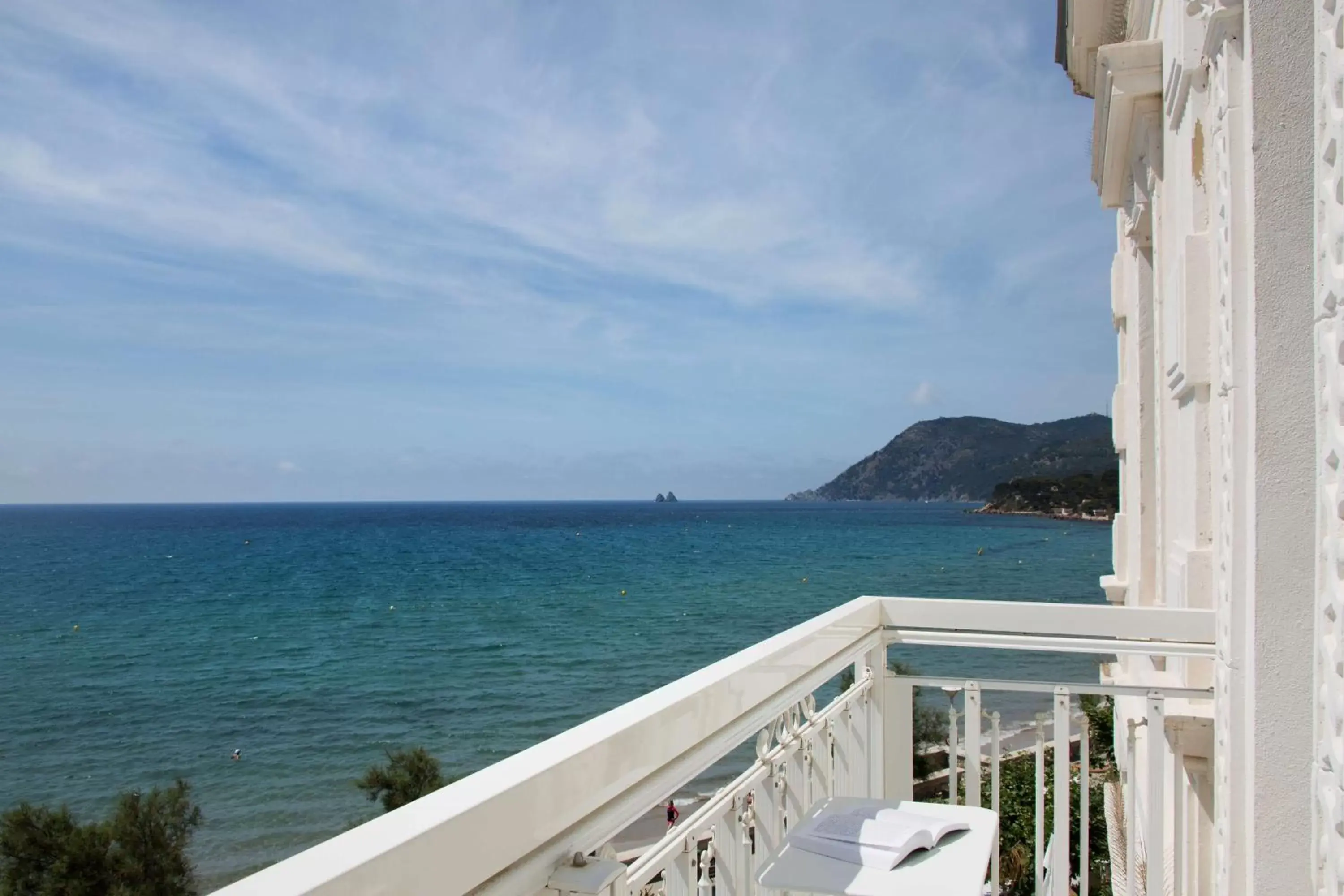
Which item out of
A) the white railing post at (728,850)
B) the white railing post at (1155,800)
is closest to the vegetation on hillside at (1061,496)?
the white railing post at (1155,800)

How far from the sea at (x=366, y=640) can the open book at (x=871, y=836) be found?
1.31 meters

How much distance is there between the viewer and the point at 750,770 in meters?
1.89

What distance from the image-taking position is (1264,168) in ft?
6.57

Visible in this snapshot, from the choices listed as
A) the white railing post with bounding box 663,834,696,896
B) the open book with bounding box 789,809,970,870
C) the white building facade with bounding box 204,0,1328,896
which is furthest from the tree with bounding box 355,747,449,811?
the white railing post with bounding box 663,834,696,896

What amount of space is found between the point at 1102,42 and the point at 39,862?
22.3 metres

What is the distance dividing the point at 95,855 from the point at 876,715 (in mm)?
21407

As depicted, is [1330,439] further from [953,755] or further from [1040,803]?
[1040,803]

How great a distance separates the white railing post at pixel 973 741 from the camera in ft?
9.55

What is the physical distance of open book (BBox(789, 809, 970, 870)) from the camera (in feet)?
5.95

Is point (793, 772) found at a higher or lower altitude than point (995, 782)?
higher

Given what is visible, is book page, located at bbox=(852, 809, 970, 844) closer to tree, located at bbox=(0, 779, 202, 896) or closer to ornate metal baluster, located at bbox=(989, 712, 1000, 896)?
ornate metal baluster, located at bbox=(989, 712, 1000, 896)

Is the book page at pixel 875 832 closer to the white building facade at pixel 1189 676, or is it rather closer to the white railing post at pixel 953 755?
the white building facade at pixel 1189 676

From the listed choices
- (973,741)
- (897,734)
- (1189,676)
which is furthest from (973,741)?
(1189,676)

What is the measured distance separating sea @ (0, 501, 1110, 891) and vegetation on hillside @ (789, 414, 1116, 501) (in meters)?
11.6
